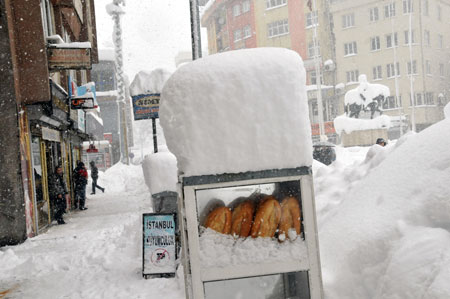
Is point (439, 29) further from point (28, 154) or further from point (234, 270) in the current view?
point (234, 270)

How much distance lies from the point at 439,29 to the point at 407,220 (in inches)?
2127

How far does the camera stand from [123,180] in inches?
1127

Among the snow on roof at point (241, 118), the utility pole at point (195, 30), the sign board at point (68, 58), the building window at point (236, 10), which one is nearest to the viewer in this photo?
the snow on roof at point (241, 118)

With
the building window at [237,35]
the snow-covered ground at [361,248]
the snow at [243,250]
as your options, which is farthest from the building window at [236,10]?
the snow at [243,250]

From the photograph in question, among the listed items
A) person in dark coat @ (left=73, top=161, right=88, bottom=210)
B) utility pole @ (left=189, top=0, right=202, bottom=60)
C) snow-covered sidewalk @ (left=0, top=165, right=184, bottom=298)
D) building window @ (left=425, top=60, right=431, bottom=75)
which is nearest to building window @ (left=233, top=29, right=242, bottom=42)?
building window @ (left=425, top=60, right=431, bottom=75)

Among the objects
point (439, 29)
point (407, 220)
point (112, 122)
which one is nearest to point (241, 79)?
point (407, 220)

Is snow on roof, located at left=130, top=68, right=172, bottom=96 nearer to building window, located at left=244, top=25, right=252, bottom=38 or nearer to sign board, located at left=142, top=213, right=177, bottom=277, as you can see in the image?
sign board, located at left=142, top=213, right=177, bottom=277

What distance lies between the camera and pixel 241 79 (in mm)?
3406

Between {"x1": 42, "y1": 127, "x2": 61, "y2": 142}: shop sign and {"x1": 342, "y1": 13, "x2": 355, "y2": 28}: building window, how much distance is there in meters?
42.4

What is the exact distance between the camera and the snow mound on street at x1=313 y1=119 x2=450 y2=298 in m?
3.71

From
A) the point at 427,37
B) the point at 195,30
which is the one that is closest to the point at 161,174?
the point at 195,30

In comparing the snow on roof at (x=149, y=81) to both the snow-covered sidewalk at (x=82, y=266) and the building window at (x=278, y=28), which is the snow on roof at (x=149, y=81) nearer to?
the snow-covered sidewalk at (x=82, y=266)

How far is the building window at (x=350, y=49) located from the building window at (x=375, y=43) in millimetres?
1737

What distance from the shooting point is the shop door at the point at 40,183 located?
12053mm
